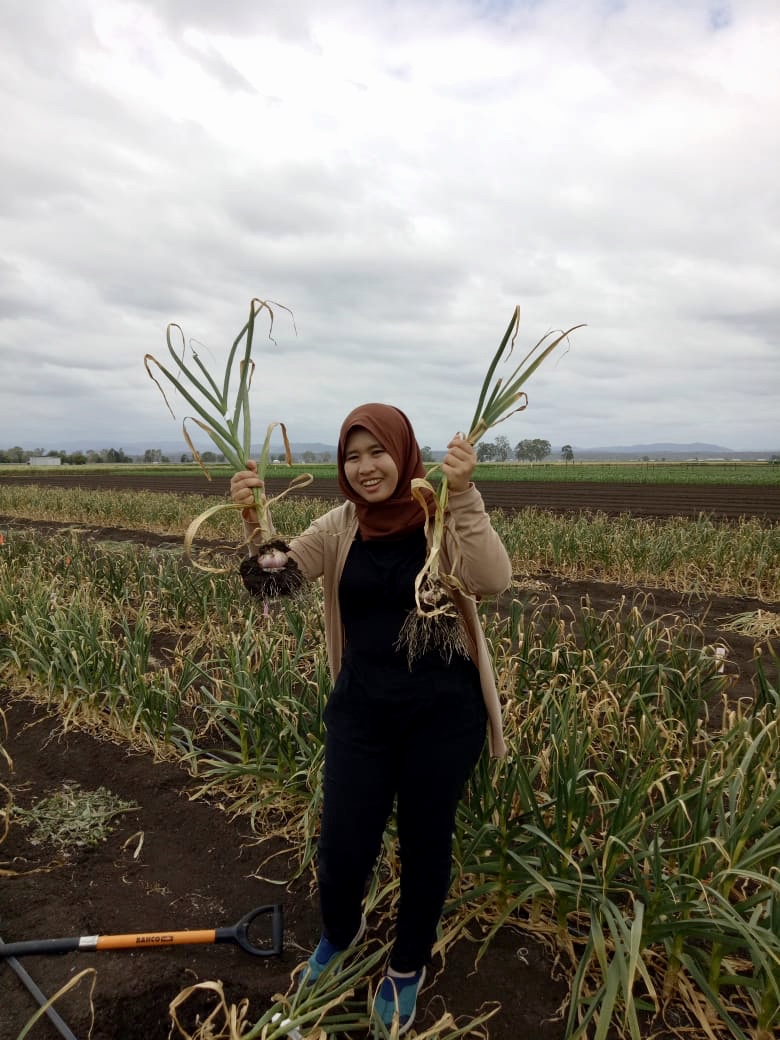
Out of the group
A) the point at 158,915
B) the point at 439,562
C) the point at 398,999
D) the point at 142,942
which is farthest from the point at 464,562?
the point at 158,915

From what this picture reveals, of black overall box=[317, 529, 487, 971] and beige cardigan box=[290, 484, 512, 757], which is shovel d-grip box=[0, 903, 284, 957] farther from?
beige cardigan box=[290, 484, 512, 757]

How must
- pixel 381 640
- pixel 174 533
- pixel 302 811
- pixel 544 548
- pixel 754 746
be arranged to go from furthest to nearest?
pixel 174 533 → pixel 544 548 → pixel 302 811 → pixel 754 746 → pixel 381 640

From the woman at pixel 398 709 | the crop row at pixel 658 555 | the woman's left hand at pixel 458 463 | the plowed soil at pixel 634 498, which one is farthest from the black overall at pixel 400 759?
the plowed soil at pixel 634 498

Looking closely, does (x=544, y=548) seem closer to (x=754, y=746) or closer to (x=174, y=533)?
(x=754, y=746)

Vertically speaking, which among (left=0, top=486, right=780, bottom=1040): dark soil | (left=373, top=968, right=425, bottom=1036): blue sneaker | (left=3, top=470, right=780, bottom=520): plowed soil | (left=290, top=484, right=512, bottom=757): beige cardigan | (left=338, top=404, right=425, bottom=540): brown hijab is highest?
(left=338, top=404, right=425, bottom=540): brown hijab

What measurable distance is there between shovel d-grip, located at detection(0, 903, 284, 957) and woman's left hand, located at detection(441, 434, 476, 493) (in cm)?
165

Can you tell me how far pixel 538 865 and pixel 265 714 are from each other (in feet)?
4.78

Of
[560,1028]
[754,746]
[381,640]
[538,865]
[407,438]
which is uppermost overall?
[407,438]

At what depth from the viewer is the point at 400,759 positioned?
1.86 meters

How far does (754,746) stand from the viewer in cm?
204

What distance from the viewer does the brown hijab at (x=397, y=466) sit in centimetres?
179

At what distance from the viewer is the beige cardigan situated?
1752 mm

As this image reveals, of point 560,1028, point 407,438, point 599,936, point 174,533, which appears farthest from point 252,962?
point 174,533

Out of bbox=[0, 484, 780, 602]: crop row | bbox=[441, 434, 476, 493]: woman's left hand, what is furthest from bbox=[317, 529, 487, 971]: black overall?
bbox=[0, 484, 780, 602]: crop row
